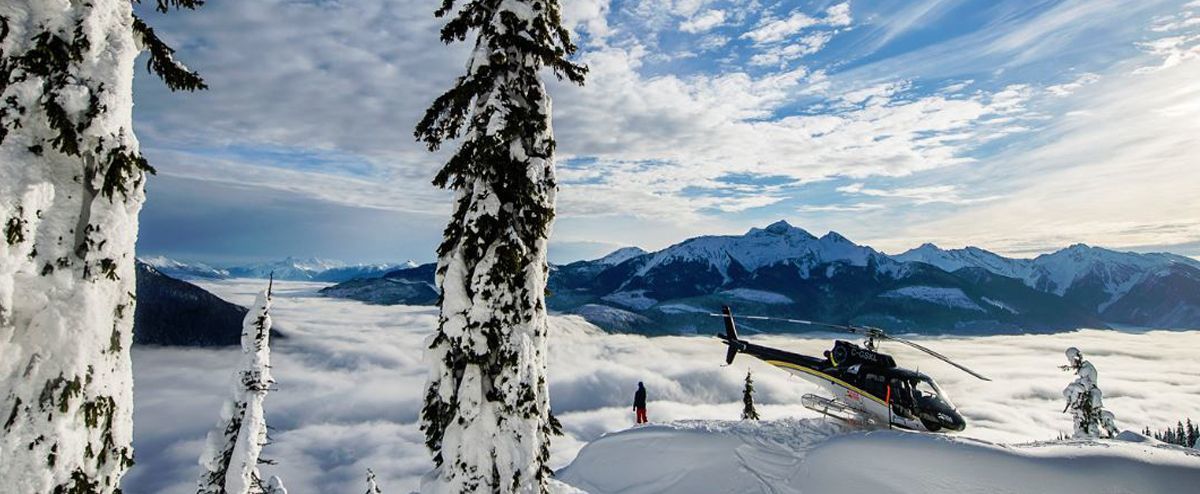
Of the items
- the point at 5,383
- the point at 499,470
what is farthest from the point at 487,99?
the point at 5,383

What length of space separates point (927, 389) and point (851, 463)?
6085mm

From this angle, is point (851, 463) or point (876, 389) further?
point (876, 389)

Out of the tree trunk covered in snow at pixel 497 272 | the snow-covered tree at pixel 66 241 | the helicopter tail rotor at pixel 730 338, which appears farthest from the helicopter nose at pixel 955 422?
the snow-covered tree at pixel 66 241

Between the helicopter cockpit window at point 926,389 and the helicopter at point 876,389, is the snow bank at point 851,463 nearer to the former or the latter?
the helicopter at point 876,389

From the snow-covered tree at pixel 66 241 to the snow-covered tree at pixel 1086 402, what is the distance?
4436 centimetres

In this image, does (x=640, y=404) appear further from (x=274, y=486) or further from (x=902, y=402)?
(x=274, y=486)

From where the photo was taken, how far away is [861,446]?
15500 mm

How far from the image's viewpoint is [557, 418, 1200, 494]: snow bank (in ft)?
41.7

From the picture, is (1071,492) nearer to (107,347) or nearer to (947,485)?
(947,485)

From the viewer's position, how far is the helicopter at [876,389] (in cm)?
1844

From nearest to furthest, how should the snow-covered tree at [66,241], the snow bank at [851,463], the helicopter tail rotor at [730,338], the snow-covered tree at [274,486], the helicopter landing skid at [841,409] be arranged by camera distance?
1. the snow-covered tree at [66,241]
2. the snow bank at [851,463]
3. the helicopter landing skid at [841,409]
4. the snow-covered tree at [274,486]
5. the helicopter tail rotor at [730,338]

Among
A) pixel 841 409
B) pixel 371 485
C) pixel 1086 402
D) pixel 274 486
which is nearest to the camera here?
pixel 841 409

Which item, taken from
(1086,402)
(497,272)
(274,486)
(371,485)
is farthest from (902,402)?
(274,486)

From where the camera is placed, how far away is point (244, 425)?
18.1 meters
